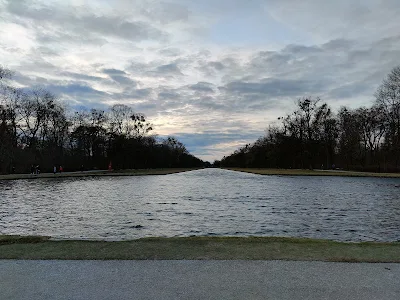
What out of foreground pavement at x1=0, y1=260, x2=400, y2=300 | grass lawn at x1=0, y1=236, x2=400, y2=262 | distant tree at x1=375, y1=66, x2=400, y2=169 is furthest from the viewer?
distant tree at x1=375, y1=66, x2=400, y2=169

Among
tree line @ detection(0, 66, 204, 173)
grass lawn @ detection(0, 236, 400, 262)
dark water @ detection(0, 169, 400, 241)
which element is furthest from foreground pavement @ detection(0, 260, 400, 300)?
tree line @ detection(0, 66, 204, 173)

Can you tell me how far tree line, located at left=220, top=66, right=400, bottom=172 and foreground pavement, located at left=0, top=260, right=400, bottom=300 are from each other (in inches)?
2241

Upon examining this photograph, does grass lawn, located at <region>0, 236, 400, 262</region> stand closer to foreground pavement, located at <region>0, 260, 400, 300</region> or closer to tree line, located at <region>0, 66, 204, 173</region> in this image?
foreground pavement, located at <region>0, 260, 400, 300</region>

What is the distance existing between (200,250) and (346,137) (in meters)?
69.6

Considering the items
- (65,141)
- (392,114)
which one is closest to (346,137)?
(392,114)

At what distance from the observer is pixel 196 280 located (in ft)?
16.9

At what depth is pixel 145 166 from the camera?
107 m

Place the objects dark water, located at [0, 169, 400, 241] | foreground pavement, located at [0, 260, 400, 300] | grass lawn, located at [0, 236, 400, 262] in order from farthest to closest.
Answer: dark water, located at [0, 169, 400, 241]
grass lawn, located at [0, 236, 400, 262]
foreground pavement, located at [0, 260, 400, 300]

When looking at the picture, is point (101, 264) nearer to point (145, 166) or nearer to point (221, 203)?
point (221, 203)

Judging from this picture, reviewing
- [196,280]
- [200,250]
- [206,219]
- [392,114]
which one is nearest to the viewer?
[196,280]

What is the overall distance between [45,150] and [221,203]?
188ft

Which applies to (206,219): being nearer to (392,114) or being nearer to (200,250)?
(200,250)

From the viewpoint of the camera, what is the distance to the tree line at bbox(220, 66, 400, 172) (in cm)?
5778

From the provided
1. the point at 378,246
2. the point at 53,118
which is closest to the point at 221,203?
the point at 378,246
